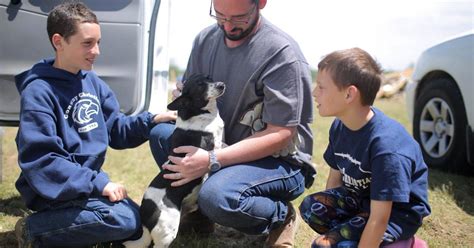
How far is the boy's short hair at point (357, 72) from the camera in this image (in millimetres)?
2529

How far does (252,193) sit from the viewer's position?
2883 millimetres

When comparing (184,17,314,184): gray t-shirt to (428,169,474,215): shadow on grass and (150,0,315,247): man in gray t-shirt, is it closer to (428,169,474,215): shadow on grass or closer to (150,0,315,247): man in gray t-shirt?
(150,0,315,247): man in gray t-shirt

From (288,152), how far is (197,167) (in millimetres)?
567

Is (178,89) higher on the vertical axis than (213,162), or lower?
higher

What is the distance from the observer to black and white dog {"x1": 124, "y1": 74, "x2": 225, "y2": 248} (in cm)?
286

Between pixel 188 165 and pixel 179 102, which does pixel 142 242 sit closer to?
pixel 188 165

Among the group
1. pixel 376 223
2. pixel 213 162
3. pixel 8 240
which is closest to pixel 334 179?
pixel 376 223

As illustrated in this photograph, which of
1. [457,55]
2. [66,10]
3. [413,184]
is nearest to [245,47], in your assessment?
[66,10]

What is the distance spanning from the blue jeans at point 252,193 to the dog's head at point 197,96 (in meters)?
0.37

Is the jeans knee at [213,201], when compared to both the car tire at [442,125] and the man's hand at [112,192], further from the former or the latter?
the car tire at [442,125]

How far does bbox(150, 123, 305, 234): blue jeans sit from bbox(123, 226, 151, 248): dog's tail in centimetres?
33

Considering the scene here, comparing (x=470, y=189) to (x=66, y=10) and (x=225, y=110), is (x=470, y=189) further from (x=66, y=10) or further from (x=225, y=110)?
(x=66, y=10)

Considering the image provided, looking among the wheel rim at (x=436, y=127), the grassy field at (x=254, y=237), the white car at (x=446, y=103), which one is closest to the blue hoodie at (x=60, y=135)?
the grassy field at (x=254, y=237)

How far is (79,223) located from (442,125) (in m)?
3.73
